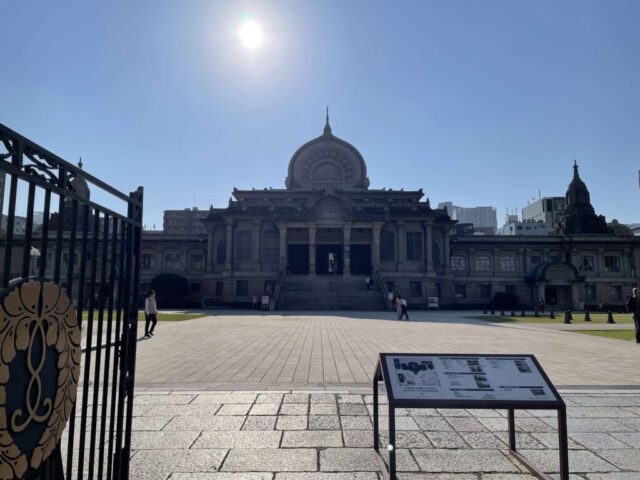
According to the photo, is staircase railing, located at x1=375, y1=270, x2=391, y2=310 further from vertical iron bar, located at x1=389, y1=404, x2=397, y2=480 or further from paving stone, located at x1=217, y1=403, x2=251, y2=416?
vertical iron bar, located at x1=389, y1=404, x2=397, y2=480

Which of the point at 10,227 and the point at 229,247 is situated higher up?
the point at 229,247

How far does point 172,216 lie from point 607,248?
10366cm

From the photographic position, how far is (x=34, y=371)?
236 centimetres

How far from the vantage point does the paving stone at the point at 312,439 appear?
5.27m

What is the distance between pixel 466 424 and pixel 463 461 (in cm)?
145

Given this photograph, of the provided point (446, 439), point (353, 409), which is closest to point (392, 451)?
point (446, 439)

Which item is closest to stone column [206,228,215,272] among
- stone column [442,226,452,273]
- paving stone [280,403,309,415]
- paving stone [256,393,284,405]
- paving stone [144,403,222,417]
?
stone column [442,226,452,273]

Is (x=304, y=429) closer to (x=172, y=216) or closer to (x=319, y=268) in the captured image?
(x=319, y=268)

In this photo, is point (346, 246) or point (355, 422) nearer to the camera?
point (355, 422)

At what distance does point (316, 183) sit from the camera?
6131cm

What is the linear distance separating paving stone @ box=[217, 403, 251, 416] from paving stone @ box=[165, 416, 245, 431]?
213 millimetres

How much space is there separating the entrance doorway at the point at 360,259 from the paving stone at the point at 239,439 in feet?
154

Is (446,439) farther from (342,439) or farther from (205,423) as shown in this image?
(205,423)

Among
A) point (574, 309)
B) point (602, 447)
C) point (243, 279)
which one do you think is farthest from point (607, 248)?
point (602, 447)
